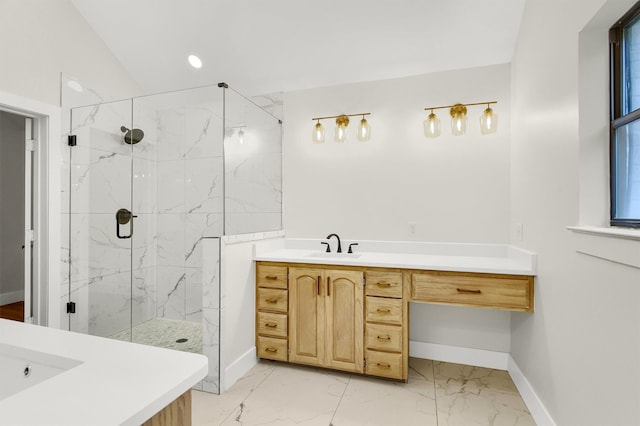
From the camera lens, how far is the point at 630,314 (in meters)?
1.11

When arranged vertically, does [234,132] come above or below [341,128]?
below

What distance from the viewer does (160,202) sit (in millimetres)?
3326

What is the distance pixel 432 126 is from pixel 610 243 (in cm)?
166

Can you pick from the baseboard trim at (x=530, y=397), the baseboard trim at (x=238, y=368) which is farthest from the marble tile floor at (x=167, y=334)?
the baseboard trim at (x=530, y=397)

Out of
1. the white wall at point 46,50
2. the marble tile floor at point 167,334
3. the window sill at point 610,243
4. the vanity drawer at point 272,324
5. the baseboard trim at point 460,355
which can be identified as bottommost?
the baseboard trim at point 460,355

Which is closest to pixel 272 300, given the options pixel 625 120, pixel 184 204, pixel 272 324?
pixel 272 324

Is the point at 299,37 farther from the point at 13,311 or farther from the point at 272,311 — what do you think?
the point at 13,311

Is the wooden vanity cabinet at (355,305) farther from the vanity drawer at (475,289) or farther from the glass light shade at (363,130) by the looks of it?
the glass light shade at (363,130)

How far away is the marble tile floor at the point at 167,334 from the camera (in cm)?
274

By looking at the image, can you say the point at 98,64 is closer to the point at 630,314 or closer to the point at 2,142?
the point at 2,142

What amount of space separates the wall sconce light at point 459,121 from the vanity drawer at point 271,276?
1.62 metres

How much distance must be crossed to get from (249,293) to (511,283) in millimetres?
1861

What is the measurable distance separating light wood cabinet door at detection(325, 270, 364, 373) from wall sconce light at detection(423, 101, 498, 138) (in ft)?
4.25

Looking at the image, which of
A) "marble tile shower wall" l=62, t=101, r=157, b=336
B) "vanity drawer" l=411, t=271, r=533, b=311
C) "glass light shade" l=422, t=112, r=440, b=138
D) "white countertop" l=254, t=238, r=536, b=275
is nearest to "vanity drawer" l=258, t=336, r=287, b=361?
"white countertop" l=254, t=238, r=536, b=275
